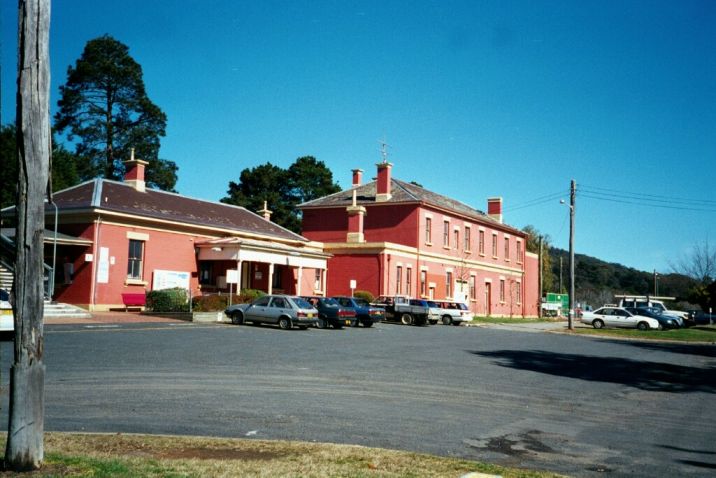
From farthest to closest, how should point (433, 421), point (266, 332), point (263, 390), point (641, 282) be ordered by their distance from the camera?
point (641, 282)
point (266, 332)
point (263, 390)
point (433, 421)

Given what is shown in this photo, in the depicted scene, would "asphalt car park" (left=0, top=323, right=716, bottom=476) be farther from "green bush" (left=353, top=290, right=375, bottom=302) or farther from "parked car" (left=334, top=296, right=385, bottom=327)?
"green bush" (left=353, top=290, right=375, bottom=302)

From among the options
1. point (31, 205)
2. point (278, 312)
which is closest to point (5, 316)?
point (278, 312)

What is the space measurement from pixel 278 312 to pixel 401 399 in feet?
59.2

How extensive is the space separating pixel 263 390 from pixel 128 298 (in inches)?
902

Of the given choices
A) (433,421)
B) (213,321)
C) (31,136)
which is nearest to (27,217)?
(31,136)

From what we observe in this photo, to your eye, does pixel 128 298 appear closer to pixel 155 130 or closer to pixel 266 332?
pixel 266 332

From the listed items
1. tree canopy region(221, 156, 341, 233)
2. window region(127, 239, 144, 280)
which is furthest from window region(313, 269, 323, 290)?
tree canopy region(221, 156, 341, 233)

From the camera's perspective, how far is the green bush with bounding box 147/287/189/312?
32.4 m

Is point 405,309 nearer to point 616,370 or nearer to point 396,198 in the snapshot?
point 396,198

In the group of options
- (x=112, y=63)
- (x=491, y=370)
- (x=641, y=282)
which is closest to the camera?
(x=491, y=370)

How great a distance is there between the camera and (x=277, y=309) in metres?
29.0

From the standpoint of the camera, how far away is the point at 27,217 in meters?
6.37

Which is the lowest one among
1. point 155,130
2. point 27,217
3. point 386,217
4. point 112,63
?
point 27,217

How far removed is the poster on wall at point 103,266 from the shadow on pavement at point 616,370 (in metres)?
19.4
